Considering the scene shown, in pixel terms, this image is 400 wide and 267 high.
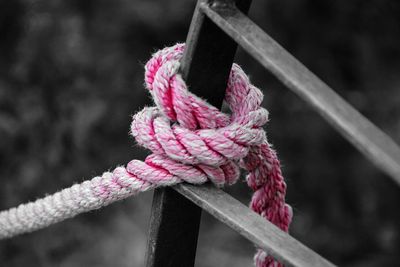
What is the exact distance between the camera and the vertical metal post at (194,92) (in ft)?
1.93

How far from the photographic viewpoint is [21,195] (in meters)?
2.10

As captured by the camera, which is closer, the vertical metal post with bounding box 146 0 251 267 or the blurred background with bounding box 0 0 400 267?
the vertical metal post with bounding box 146 0 251 267

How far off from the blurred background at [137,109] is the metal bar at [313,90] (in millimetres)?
1541

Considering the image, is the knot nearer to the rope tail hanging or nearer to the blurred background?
the rope tail hanging

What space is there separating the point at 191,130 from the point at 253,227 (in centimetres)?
12

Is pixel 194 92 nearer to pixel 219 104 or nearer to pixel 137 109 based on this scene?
pixel 219 104

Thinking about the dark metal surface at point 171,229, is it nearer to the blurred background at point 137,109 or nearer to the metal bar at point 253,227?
the metal bar at point 253,227

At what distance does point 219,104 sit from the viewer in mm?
634

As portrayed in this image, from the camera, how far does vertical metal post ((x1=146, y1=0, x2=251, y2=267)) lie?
1.93 feet

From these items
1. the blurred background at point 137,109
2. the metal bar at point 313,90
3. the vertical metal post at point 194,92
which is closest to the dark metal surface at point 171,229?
the vertical metal post at point 194,92

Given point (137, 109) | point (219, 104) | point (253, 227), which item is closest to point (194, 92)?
point (219, 104)

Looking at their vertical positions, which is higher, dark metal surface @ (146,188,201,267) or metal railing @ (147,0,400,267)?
metal railing @ (147,0,400,267)

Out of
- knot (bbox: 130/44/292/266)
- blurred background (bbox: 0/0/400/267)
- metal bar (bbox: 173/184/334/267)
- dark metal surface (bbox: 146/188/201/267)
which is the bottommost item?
blurred background (bbox: 0/0/400/267)

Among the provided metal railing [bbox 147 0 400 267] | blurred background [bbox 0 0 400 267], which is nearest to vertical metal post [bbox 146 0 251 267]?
metal railing [bbox 147 0 400 267]
